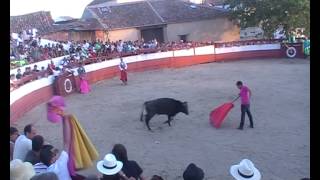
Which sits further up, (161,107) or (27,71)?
(27,71)

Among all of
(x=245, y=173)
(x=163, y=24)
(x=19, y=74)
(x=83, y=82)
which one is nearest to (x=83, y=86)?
(x=83, y=82)

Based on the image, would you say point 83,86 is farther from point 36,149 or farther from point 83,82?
point 36,149

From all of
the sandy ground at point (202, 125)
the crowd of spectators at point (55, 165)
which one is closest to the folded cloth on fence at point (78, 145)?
the crowd of spectators at point (55, 165)

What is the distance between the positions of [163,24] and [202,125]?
2408 centimetres

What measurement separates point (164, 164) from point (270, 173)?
1.98 m

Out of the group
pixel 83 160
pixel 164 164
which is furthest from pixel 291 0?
pixel 83 160

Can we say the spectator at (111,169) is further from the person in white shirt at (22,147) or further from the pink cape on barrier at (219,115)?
the pink cape on barrier at (219,115)

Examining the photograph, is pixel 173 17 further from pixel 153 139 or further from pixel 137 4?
pixel 153 139

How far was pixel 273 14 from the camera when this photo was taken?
2942 centimetres

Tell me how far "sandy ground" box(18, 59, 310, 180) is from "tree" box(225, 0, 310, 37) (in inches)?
317

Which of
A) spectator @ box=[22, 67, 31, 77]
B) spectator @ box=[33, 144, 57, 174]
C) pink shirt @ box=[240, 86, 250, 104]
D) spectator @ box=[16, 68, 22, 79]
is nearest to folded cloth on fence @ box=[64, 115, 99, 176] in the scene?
spectator @ box=[33, 144, 57, 174]

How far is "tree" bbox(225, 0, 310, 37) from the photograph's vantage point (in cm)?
2827

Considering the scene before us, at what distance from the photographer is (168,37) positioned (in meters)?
35.8

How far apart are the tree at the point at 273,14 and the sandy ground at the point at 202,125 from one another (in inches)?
317
